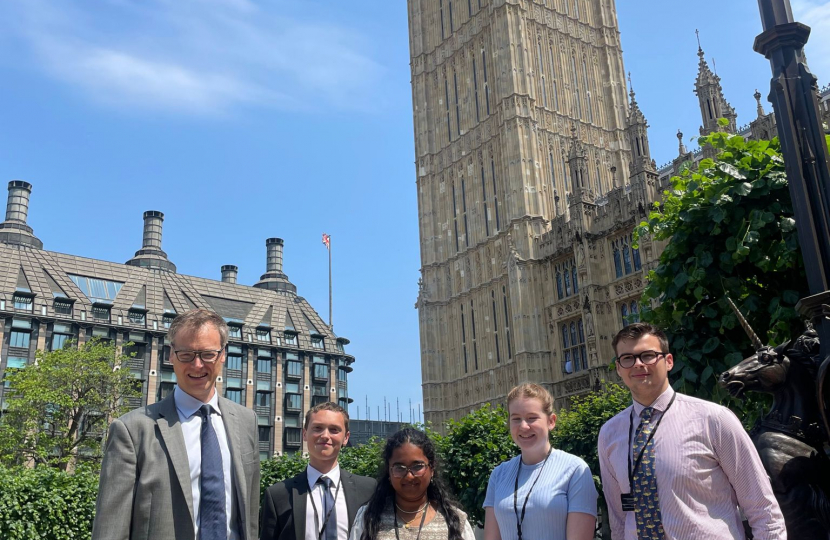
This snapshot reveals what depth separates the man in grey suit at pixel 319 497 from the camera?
16.7 ft

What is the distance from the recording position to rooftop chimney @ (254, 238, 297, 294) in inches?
3066

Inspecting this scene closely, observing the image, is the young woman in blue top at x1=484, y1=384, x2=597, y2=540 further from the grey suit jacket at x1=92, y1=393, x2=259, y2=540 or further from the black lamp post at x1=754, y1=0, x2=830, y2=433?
the black lamp post at x1=754, y1=0, x2=830, y2=433

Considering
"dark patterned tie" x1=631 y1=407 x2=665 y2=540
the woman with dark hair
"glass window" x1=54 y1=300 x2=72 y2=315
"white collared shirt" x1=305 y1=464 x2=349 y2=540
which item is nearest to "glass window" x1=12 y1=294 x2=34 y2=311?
"glass window" x1=54 y1=300 x2=72 y2=315

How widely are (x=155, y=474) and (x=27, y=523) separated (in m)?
18.4

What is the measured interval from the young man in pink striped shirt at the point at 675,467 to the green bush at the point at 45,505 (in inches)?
745

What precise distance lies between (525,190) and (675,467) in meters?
34.7

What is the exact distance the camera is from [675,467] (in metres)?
3.93

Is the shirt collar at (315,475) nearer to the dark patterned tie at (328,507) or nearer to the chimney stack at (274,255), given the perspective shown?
the dark patterned tie at (328,507)

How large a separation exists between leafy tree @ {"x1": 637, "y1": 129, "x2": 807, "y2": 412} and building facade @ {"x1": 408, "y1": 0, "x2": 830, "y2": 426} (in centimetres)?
2297

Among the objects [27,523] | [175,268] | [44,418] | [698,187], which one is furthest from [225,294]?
[698,187]

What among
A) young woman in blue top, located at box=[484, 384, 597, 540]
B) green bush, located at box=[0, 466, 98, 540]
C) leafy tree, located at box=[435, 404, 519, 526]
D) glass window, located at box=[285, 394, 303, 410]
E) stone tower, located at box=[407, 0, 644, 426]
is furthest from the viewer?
glass window, located at box=[285, 394, 303, 410]

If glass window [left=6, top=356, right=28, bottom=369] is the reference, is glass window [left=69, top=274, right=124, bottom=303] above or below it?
above

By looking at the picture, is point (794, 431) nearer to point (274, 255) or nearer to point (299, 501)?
point (299, 501)

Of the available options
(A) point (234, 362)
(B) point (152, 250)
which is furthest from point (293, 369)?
(B) point (152, 250)
